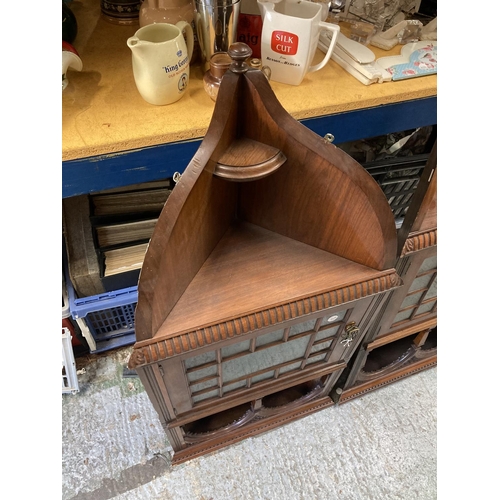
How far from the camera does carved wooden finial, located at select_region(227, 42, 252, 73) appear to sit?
474 mm

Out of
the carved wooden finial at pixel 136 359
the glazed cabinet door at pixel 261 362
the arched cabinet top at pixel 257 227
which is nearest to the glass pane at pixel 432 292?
the glazed cabinet door at pixel 261 362

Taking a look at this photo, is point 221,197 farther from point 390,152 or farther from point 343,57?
point 390,152

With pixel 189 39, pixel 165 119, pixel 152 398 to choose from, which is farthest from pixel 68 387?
pixel 189 39

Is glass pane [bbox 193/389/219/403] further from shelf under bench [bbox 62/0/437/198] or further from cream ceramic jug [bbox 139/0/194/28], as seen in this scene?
cream ceramic jug [bbox 139/0/194/28]

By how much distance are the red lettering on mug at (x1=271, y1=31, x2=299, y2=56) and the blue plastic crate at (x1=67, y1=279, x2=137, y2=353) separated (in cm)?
71

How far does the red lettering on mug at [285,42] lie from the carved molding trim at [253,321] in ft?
1.75

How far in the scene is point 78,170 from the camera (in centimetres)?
77

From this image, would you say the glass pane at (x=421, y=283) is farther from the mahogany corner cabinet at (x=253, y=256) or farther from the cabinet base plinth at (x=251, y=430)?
the cabinet base plinth at (x=251, y=430)

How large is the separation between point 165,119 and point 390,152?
70cm

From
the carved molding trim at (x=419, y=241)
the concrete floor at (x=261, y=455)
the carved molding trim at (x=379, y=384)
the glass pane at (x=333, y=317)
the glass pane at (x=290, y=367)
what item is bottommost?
the concrete floor at (x=261, y=455)

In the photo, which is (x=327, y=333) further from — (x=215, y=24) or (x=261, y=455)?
(x=215, y=24)

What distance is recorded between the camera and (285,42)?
2.87 feet

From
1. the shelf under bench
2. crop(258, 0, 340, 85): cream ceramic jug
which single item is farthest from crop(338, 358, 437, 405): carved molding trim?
crop(258, 0, 340, 85): cream ceramic jug

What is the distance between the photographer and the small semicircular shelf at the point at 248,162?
53 centimetres
